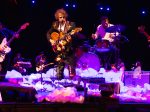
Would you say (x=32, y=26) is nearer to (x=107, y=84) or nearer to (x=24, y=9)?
(x=24, y=9)

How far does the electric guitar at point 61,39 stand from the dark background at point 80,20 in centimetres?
278

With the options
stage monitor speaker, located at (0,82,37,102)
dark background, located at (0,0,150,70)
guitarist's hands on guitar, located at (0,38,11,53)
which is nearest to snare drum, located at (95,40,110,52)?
dark background, located at (0,0,150,70)

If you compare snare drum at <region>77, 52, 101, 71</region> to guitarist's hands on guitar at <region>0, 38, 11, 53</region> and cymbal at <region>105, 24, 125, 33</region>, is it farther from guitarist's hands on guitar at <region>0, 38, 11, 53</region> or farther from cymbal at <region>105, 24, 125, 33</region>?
guitarist's hands on guitar at <region>0, 38, 11, 53</region>

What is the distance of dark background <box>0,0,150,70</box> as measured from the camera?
1594 cm

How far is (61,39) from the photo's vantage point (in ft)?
43.4

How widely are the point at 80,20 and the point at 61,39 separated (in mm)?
3378

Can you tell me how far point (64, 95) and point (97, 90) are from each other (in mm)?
5254

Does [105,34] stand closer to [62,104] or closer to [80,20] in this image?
[80,20]

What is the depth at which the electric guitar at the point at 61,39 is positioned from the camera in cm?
1314

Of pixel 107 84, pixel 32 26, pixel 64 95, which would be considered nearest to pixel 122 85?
pixel 107 84

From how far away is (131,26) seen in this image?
16188 mm

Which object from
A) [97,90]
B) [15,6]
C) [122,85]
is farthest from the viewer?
[15,6]

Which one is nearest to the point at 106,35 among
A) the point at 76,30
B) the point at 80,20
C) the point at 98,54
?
the point at 98,54

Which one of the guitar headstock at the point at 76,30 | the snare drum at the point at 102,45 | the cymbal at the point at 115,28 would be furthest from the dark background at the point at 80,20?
the guitar headstock at the point at 76,30
